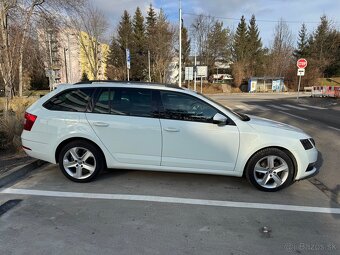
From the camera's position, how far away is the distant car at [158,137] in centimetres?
462

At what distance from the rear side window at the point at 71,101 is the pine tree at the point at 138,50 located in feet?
181

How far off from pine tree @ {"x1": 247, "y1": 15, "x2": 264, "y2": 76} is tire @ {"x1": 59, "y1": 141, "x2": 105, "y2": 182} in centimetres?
5769

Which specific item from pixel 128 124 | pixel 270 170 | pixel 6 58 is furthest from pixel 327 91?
pixel 128 124

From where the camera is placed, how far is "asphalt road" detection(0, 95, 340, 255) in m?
3.17

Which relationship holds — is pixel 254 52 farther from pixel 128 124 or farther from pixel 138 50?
pixel 128 124

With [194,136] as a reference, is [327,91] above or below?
above

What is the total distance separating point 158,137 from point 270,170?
1811 mm

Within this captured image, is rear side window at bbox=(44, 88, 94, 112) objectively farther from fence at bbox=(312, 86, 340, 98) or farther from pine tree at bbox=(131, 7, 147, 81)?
pine tree at bbox=(131, 7, 147, 81)

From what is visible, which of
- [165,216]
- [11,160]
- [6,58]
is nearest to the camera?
[165,216]

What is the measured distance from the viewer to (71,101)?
4.93 m

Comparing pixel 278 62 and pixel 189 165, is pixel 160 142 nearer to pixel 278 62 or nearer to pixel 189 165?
pixel 189 165

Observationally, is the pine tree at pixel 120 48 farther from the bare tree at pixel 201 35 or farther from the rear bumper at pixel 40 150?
the rear bumper at pixel 40 150

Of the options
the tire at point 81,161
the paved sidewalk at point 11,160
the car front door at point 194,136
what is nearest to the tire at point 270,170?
the car front door at point 194,136

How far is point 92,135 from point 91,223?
5.15ft
